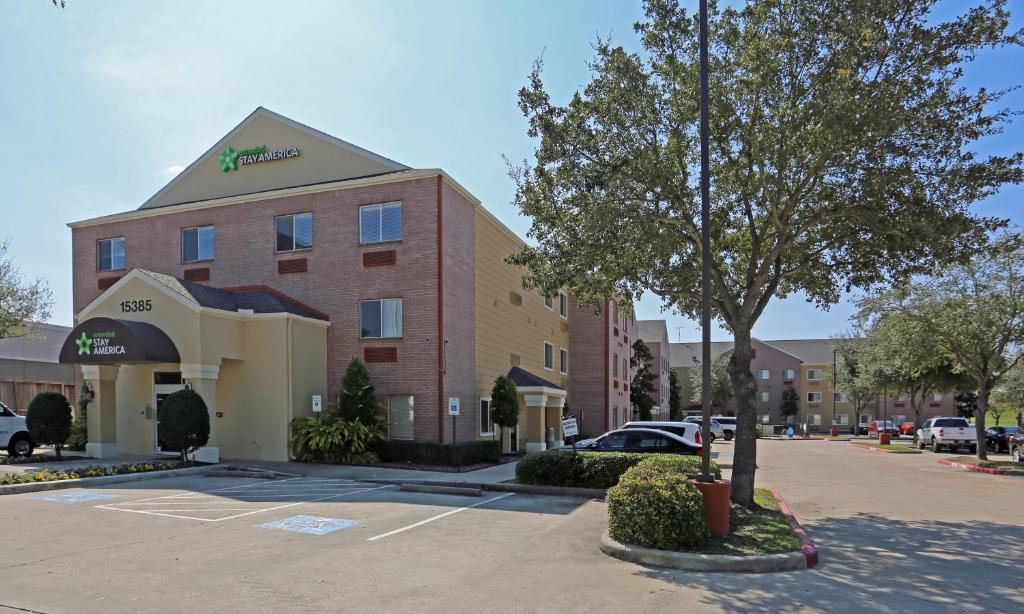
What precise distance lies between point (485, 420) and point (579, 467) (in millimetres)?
9880

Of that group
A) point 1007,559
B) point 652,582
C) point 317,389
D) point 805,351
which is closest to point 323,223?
point 317,389

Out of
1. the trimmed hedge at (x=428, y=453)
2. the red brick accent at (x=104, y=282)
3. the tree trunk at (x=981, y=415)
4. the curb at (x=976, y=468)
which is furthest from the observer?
the red brick accent at (x=104, y=282)

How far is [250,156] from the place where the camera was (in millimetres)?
25172

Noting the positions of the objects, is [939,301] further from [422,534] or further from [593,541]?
[422,534]

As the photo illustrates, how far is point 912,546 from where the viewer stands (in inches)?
412

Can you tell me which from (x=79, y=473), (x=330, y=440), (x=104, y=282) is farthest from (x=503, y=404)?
(x=104, y=282)

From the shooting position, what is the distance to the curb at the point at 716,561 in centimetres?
870

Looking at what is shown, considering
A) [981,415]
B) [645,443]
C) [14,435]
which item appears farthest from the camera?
[981,415]

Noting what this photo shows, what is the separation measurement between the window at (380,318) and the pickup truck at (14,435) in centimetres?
1085

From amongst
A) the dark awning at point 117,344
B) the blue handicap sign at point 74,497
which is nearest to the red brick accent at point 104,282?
the dark awning at point 117,344

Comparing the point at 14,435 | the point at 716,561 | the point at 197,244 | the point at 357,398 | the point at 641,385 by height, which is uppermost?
the point at 197,244

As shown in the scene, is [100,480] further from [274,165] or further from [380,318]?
[274,165]

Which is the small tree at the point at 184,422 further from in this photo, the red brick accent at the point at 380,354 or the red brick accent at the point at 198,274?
the red brick accent at the point at 198,274

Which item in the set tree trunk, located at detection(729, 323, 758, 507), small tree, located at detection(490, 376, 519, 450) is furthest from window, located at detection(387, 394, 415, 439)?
tree trunk, located at detection(729, 323, 758, 507)
